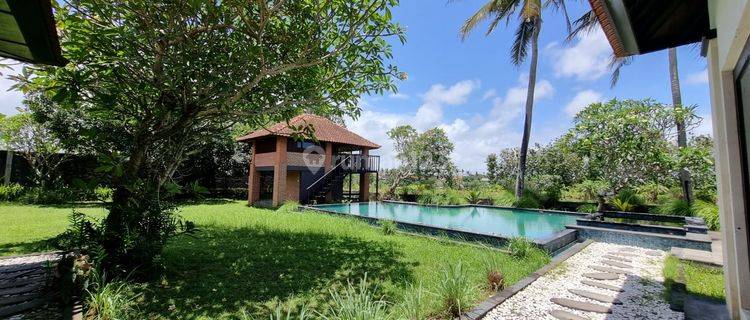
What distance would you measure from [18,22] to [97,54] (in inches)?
103

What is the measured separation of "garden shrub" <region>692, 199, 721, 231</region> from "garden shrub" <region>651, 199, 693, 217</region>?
1.09 feet

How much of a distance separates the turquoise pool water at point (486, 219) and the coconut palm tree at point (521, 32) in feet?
6.74

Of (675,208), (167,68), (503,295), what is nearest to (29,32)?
(167,68)

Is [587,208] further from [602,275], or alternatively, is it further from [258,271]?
[258,271]

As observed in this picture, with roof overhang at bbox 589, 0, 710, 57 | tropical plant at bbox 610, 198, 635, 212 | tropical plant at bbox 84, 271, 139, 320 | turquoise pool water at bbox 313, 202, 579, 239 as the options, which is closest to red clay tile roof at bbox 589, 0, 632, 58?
roof overhang at bbox 589, 0, 710, 57

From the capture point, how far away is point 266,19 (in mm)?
4898

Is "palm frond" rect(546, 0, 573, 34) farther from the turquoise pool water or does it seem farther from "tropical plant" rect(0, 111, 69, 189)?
"tropical plant" rect(0, 111, 69, 189)

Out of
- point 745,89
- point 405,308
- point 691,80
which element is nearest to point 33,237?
point 405,308

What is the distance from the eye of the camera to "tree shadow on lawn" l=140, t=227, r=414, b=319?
13.7 ft

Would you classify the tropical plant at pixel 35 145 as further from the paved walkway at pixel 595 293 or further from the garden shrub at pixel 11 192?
the paved walkway at pixel 595 293

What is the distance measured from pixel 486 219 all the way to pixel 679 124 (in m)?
8.52

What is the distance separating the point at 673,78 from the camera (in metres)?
14.4

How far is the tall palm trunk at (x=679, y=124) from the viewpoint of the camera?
1231cm

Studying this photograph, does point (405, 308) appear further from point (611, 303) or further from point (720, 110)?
point (720, 110)
